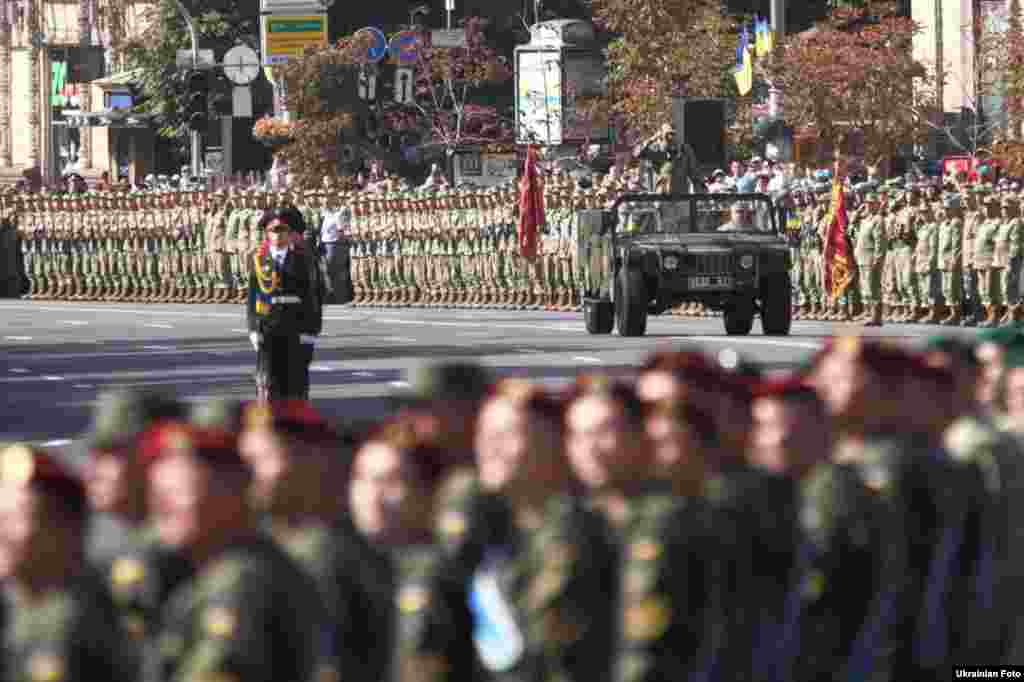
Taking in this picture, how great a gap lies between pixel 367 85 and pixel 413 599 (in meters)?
59.3

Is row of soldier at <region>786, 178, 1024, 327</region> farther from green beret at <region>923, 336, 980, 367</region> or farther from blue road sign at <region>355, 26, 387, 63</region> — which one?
blue road sign at <region>355, 26, 387, 63</region>

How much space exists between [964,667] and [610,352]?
22834 mm

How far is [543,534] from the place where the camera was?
723 cm

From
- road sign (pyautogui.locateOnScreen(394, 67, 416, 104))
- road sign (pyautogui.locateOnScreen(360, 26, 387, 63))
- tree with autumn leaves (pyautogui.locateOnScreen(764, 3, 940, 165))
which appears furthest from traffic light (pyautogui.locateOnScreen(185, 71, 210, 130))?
road sign (pyautogui.locateOnScreen(360, 26, 387, 63))

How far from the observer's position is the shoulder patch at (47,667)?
20.8ft

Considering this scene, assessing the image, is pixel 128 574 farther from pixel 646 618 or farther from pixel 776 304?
pixel 776 304

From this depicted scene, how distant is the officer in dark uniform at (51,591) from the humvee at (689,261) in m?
27.3

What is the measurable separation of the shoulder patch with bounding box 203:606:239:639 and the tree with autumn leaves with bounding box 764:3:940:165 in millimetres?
44666

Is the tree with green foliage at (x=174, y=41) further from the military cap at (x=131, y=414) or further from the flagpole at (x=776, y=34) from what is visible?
the military cap at (x=131, y=414)

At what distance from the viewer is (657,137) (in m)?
40.6

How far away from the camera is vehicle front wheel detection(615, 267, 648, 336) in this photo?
111ft

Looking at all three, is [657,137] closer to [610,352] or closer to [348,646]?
[610,352]

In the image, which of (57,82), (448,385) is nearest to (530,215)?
(448,385)

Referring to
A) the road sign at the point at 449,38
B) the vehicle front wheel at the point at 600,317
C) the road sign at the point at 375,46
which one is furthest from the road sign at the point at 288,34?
the vehicle front wheel at the point at 600,317
